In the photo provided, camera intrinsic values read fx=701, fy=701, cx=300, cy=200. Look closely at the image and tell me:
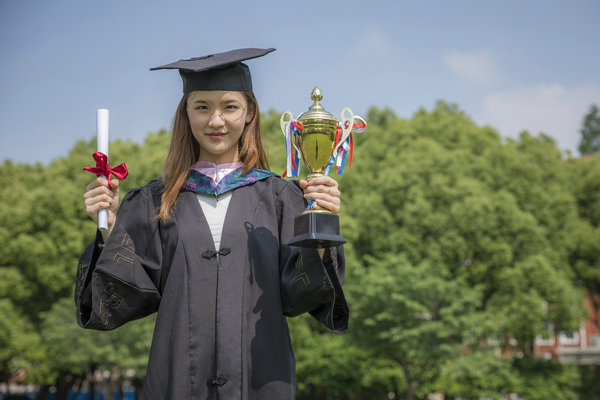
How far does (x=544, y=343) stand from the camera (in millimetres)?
37906

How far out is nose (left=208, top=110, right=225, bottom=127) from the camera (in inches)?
146

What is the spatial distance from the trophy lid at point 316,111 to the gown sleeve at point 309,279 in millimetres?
462

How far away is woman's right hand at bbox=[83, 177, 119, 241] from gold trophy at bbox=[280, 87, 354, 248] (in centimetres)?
96

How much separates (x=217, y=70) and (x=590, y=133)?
56664 mm

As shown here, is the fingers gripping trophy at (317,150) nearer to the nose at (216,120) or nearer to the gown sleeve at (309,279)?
the gown sleeve at (309,279)

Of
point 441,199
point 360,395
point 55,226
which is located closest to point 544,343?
point 360,395

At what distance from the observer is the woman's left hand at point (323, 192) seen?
3.38 metres

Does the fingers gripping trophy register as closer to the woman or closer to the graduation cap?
the woman

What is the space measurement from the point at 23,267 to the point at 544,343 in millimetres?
26924

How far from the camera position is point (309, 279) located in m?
3.39

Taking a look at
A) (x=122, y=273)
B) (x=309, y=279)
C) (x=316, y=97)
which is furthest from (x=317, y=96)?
(x=122, y=273)

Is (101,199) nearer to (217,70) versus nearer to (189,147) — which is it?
(189,147)

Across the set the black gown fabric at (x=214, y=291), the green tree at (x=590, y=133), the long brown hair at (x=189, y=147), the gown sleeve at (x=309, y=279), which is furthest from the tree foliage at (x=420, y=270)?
the green tree at (x=590, y=133)

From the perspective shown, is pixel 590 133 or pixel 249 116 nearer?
pixel 249 116
